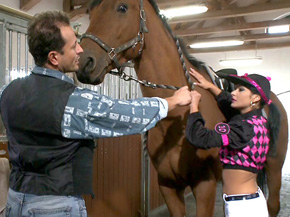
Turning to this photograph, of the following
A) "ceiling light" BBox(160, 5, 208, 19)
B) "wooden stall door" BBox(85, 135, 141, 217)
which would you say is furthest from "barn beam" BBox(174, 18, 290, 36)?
"wooden stall door" BBox(85, 135, 141, 217)

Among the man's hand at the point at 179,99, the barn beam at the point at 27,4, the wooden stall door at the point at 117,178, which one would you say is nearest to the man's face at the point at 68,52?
the man's hand at the point at 179,99

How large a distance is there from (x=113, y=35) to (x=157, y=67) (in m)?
0.29

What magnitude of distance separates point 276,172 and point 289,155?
614cm

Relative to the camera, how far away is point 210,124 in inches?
69.6

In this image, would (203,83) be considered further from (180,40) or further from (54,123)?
(54,123)

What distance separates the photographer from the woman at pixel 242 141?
145cm

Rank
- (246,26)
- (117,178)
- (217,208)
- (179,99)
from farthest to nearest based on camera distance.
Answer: (246,26)
(217,208)
(117,178)
(179,99)

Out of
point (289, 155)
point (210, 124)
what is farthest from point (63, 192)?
point (289, 155)

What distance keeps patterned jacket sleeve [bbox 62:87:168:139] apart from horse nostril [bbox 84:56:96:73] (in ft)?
1.71

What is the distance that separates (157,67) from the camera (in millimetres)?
1709

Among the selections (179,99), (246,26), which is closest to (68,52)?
(179,99)

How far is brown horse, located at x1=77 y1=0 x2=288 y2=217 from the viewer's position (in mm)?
1595

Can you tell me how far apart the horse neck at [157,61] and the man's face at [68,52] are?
0.64m

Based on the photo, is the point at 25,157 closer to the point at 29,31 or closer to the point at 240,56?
the point at 29,31
